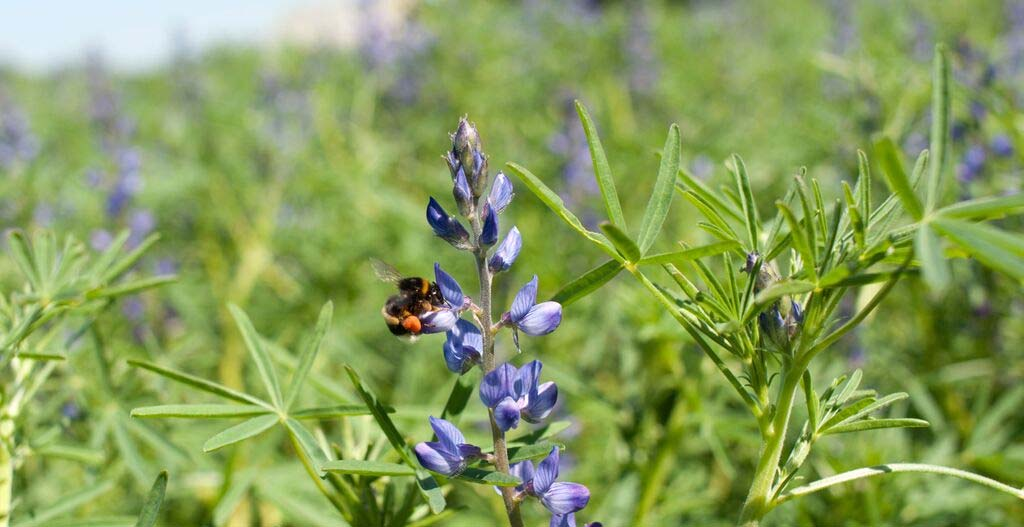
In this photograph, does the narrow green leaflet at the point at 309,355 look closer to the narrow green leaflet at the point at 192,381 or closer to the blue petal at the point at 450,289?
the narrow green leaflet at the point at 192,381

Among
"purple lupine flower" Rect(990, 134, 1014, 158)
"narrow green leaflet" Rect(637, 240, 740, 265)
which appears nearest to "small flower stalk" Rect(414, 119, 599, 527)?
"narrow green leaflet" Rect(637, 240, 740, 265)

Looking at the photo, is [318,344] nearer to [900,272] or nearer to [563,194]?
[900,272]

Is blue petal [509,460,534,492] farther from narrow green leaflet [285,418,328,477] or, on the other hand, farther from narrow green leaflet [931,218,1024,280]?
narrow green leaflet [931,218,1024,280]

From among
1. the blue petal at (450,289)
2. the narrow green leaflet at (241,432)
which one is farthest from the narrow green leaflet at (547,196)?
the narrow green leaflet at (241,432)

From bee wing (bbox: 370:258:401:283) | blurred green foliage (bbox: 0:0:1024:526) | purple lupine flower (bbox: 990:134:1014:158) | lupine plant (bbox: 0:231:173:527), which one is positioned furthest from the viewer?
purple lupine flower (bbox: 990:134:1014:158)

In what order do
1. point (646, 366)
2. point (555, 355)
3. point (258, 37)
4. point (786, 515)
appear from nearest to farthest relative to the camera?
point (786, 515), point (646, 366), point (555, 355), point (258, 37)

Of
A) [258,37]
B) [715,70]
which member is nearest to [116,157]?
[715,70]
